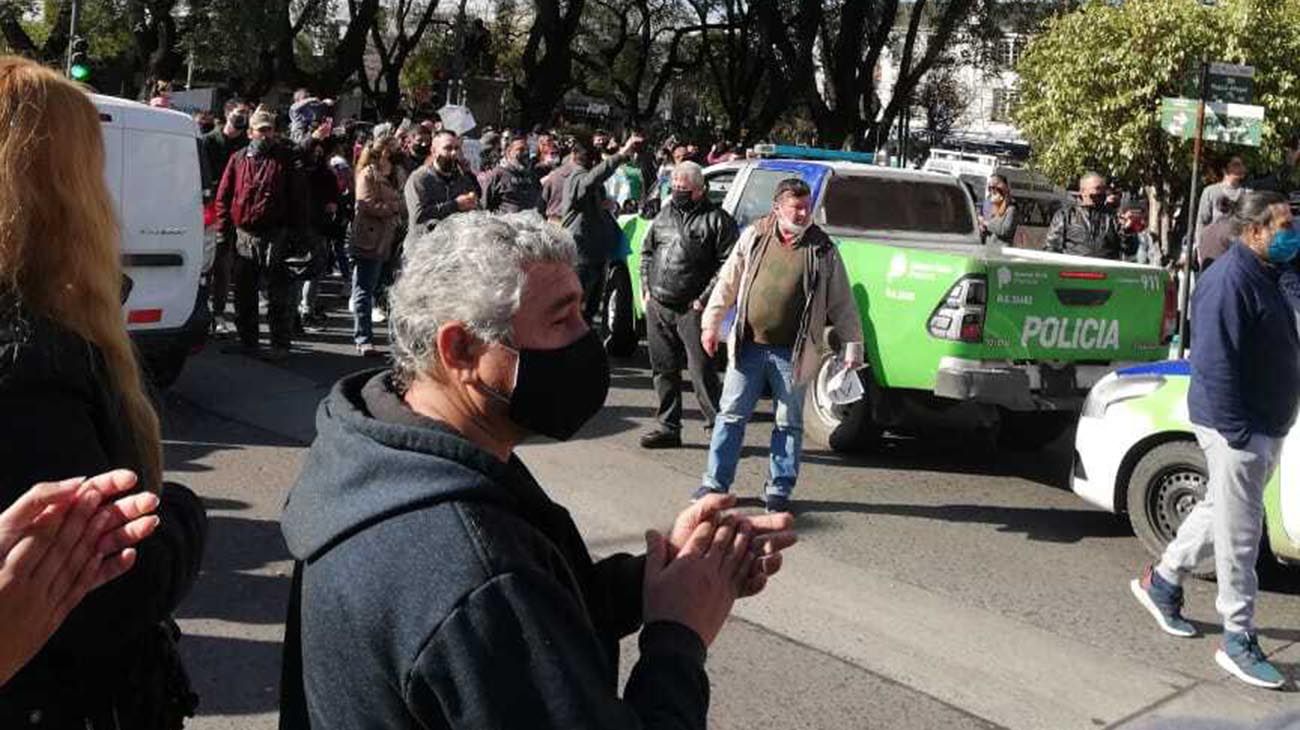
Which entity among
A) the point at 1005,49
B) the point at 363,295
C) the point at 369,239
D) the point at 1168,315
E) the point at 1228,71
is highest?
the point at 1005,49

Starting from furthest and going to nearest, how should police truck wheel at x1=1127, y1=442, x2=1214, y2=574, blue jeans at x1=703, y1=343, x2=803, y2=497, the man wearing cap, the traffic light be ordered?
the traffic light
the man wearing cap
blue jeans at x1=703, y1=343, x2=803, y2=497
police truck wheel at x1=1127, y1=442, x2=1214, y2=574

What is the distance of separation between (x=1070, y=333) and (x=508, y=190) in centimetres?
499

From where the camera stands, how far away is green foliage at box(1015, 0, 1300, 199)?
15430 mm

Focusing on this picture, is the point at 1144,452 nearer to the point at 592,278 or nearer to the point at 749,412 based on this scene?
the point at 749,412

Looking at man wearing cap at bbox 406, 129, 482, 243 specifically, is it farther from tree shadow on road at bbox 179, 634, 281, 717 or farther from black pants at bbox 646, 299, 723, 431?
tree shadow on road at bbox 179, 634, 281, 717

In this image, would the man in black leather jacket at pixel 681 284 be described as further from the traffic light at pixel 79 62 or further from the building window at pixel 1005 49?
the building window at pixel 1005 49

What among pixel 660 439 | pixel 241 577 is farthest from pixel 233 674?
pixel 660 439

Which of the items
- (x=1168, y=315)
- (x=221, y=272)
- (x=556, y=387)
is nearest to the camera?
(x=556, y=387)

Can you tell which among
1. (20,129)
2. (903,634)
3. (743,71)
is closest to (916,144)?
(743,71)

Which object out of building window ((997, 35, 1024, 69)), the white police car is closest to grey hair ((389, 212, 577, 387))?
the white police car

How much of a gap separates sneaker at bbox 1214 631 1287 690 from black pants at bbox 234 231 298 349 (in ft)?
23.7

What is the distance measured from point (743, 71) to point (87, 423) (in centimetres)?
4380

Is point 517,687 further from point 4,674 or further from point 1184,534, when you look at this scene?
point 1184,534

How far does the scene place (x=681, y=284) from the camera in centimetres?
862
